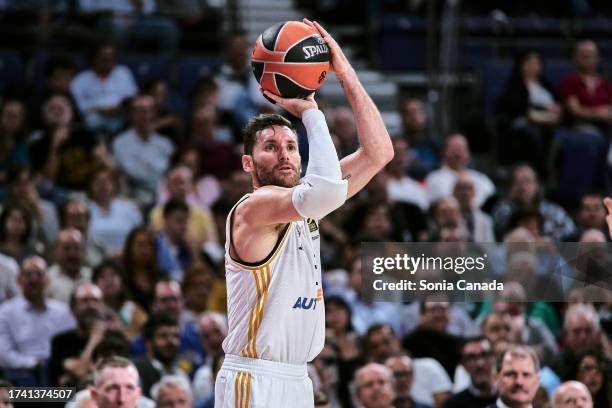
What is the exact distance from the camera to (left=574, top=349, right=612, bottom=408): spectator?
9836 millimetres

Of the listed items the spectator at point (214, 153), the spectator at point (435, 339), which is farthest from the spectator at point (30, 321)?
the spectator at point (214, 153)

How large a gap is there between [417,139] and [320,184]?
9.47 metres

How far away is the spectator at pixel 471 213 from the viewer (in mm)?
13648

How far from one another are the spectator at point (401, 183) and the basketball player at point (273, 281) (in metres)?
7.54

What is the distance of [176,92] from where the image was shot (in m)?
15.9

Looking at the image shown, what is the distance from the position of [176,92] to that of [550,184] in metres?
4.90

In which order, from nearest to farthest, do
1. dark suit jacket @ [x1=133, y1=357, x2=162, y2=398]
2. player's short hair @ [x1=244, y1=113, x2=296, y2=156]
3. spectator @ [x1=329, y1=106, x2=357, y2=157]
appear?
player's short hair @ [x1=244, y1=113, x2=296, y2=156], dark suit jacket @ [x1=133, y1=357, x2=162, y2=398], spectator @ [x1=329, y1=106, x2=357, y2=157]

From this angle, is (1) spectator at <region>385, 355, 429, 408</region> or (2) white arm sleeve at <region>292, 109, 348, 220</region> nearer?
(2) white arm sleeve at <region>292, 109, 348, 220</region>

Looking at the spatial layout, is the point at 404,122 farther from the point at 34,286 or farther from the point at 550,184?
the point at 34,286

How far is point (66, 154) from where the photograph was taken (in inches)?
542

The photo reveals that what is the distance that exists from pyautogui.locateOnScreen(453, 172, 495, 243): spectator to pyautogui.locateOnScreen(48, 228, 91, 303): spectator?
4285mm

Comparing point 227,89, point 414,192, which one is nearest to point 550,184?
point 414,192

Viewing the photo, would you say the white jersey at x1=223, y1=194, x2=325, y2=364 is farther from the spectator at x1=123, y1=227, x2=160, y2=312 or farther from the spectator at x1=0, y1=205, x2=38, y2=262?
the spectator at x1=0, y1=205, x2=38, y2=262

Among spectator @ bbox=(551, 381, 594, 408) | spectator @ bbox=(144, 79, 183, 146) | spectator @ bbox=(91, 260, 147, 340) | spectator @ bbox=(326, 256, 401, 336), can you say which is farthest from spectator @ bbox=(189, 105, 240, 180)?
spectator @ bbox=(551, 381, 594, 408)
